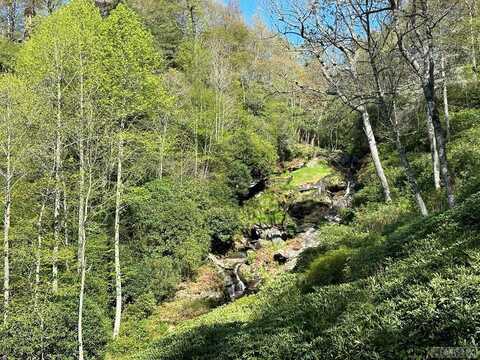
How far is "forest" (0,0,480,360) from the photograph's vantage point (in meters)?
5.73

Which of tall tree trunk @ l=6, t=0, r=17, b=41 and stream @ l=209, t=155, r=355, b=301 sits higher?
tall tree trunk @ l=6, t=0, r=17, b=41

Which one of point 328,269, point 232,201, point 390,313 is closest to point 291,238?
point 232,201

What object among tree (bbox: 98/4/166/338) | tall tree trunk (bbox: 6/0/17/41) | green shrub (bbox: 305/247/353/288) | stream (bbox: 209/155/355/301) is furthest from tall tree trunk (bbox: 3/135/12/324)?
tall tree trunk (bbox: 6/0/17/41)

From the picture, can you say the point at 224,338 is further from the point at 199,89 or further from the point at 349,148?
the point at 349,148

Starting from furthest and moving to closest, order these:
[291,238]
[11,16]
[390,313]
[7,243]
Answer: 1. [11,16]
2. [291,238]
3. [7,243]
4. [390,313]

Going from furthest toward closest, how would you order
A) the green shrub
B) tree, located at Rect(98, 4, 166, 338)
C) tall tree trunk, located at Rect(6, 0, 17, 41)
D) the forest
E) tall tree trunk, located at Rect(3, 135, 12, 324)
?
tall tree trunk, located at Rect(6, 0, 17, 41) → tree, located at Rect(98, 4, 166, 338) → tall tree trunk, located at Rect(3, 135, 12, 324) → the green shrub → the forest

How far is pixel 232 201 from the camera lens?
27234 millimetres

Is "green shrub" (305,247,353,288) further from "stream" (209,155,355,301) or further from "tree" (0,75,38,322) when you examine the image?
"tree" (0,75,38,322)

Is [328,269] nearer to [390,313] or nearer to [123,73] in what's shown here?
[390,313]

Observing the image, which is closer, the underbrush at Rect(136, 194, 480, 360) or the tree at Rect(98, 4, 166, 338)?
the underbrush at Rect(136, 194, 480, 360)

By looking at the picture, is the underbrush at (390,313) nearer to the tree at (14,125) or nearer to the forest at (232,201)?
the forest at (232,201)

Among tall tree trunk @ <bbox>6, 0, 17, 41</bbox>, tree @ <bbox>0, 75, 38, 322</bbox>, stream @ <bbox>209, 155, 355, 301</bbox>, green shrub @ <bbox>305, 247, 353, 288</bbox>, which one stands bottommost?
stream @ <bbox>209, 155, 355, 301</bbox>

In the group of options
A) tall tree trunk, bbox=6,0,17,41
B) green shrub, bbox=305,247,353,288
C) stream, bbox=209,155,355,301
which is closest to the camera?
green shrub, bbox=305,247,353,288

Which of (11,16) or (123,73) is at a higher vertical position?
(11,16)
